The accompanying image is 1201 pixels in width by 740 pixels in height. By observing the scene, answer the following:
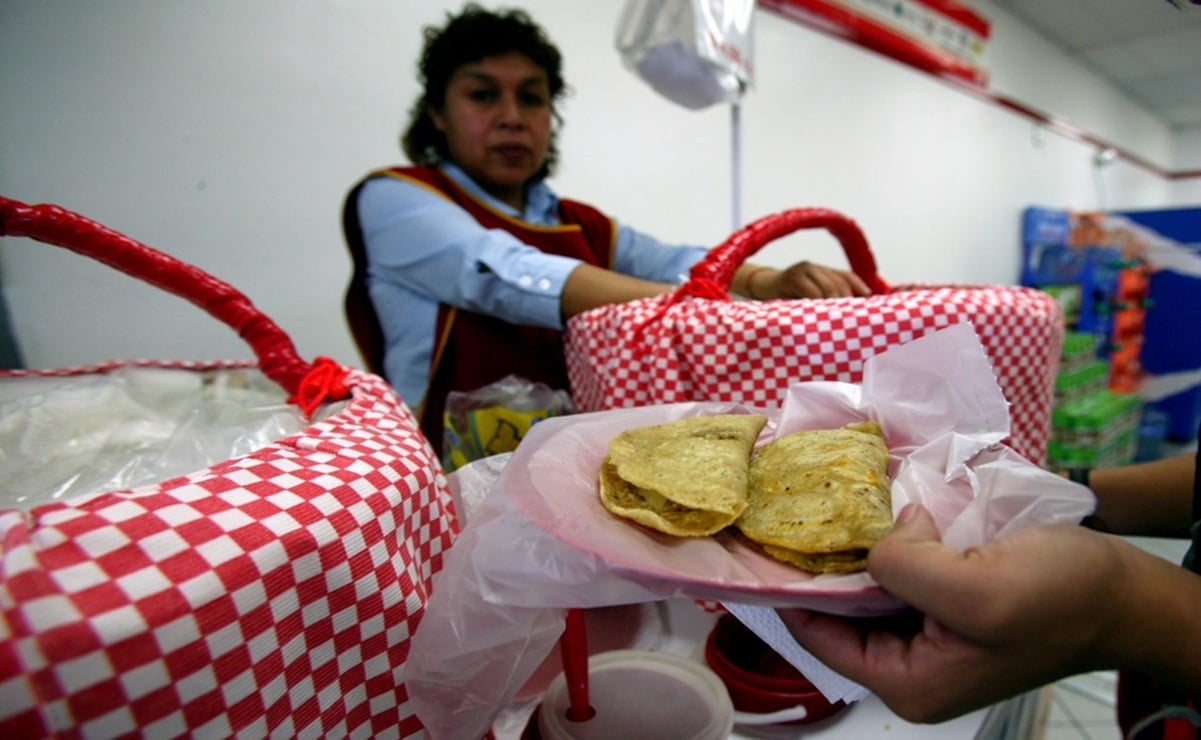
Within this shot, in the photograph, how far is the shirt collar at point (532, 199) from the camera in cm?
104

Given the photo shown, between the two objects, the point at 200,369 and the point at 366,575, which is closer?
the point at 366,575

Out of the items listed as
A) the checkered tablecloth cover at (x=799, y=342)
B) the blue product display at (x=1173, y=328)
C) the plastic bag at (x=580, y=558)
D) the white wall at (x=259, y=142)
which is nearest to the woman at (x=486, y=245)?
the checkered tablecloth cover at (x=799, y=342)

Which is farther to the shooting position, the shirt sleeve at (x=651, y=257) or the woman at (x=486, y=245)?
the shirt sleeve at (x=651, y=257)

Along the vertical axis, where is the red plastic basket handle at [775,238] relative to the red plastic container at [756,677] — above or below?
above

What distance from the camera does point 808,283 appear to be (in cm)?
75

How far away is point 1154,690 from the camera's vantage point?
0.61 metres

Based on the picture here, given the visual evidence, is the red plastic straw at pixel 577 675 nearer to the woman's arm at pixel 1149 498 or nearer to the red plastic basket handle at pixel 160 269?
the red plastic basket handle at pixel 160 269

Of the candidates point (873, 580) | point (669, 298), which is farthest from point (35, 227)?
point (873, 580)

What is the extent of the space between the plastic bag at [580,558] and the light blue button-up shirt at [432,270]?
1.13 ft

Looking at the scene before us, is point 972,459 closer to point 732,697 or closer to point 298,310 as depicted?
point 732,697

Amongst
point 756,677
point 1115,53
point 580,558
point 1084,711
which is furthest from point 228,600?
point 1115,53

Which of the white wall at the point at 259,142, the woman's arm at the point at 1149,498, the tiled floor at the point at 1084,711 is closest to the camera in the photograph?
the woman's arm at the point at 1149,498

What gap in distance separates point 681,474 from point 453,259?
52 centimetres

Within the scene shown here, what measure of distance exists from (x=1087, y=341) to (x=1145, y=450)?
1.33 m
